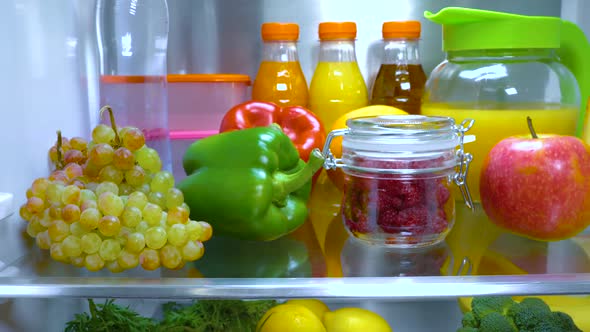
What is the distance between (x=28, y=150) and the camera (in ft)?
2.94

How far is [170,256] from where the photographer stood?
2.51ft

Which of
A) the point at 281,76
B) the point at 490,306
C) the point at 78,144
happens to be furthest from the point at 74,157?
the point at 490,306

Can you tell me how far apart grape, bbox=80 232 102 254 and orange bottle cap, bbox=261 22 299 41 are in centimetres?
65

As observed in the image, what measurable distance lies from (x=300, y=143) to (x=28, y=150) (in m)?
0.47

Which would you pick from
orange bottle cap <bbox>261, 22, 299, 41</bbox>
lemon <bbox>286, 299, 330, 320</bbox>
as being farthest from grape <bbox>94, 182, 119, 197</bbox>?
orange bottle cap <bbox>261, 22, 299, 41</bbox>

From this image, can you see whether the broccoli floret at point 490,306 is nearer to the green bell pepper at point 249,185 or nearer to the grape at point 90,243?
the green bell pepper at point 249,185

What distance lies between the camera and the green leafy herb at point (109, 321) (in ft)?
2.83

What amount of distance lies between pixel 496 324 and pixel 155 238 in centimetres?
50

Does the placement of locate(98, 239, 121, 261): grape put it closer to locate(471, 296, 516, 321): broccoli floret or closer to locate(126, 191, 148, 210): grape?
locate(126, 191, 148, 210): grape

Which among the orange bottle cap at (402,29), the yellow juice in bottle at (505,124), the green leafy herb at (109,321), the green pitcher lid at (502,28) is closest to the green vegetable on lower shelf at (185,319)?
the green leafy herb at (109,321)

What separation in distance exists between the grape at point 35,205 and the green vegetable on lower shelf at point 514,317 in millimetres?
619

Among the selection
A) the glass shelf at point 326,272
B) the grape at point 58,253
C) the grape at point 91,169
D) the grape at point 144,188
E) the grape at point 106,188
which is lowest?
the glass shelf at point 326,272

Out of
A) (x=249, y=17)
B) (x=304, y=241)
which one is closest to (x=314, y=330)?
(x=304, y=241)

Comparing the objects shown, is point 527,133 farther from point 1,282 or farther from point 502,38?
point 1,282
